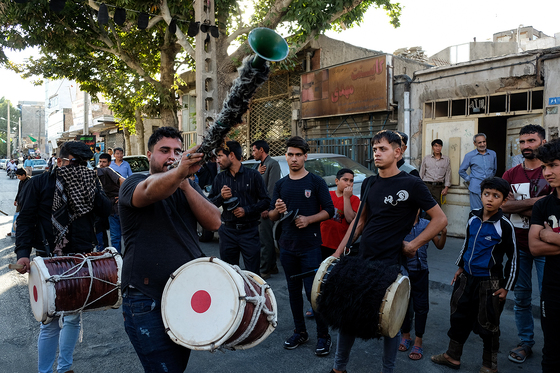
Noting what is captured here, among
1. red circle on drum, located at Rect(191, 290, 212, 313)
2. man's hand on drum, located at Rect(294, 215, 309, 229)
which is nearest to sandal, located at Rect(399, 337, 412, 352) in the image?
man's hand on drum, located at Rect(294, 215, 309, 229)

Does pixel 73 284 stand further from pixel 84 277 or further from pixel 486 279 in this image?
pixel 486 279

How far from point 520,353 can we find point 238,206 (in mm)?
3058

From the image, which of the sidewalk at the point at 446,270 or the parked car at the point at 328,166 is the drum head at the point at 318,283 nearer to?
the sidewalk at the point at 446,270

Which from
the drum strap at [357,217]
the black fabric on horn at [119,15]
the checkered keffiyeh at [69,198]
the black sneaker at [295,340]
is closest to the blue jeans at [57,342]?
the checkered keffiyeh at [69,198]

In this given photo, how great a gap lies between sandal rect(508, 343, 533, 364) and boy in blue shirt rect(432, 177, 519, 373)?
0.36 m

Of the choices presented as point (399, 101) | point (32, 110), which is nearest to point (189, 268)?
point (399, 101)

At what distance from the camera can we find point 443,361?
3.60 metres

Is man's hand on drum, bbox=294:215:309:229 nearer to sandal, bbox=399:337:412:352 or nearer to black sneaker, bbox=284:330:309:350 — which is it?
black sneaker, bbox=284:330:309:350

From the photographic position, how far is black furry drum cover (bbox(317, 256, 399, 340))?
2561mm

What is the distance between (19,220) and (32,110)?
100245 mm

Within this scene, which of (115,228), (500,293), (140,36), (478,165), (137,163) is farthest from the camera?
(140,36)

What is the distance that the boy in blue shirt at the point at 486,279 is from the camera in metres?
3.38

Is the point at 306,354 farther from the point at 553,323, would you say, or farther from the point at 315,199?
the point at 553,323

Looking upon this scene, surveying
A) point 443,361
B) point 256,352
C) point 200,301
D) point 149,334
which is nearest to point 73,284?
point 149,334
